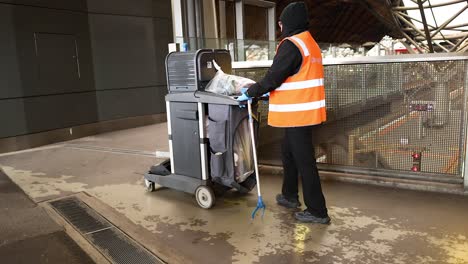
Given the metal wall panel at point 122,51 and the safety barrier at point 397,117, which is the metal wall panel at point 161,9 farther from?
the safety barrier at point 397,117

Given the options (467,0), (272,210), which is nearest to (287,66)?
(272,210)

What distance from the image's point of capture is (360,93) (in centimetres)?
373

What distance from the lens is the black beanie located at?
281 centimetres

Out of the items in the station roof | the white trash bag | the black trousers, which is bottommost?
the black trousers

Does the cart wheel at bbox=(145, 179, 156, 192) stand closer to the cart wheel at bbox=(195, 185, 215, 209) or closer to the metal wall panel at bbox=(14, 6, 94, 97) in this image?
the cart wheel at bbox=(195, 185, 215, 209)

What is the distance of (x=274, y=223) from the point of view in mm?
2980

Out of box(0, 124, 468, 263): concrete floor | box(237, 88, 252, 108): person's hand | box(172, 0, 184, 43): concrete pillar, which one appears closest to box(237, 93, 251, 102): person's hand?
box(237, 88, 252, 108): person's hand

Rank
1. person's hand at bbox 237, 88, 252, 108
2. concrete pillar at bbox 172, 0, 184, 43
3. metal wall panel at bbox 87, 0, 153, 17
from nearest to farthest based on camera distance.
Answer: person's hand at bbox 237, 88, 252, 108, concrete pillar at bbox 172, 0, 184, 43, metal wall panel at bbox 87, 0, 153, 17

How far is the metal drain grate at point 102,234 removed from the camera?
257 cm

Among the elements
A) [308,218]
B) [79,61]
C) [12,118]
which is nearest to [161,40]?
[79,61]

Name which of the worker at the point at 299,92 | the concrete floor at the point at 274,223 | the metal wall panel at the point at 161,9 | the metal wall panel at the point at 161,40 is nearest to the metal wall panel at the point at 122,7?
the metal wall panel at the point at 161,9

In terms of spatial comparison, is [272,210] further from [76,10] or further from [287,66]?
[76,10]

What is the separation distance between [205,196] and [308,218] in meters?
0.89

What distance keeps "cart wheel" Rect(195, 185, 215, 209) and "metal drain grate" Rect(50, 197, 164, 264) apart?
0.72 metres
